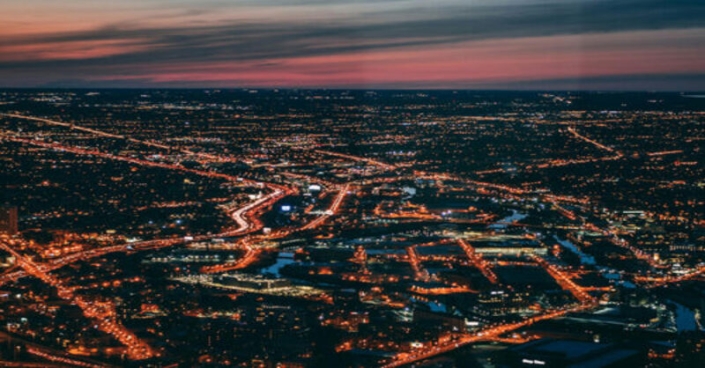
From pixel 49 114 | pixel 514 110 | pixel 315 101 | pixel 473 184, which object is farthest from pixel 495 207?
pixel 315 101

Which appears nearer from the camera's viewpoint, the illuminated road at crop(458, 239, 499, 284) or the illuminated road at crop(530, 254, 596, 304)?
the illuminated road at crop(530, 254, 596, 304)

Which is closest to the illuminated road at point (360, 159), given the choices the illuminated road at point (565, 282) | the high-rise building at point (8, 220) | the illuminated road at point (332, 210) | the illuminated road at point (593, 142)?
the illuminated road at point (332, 210)

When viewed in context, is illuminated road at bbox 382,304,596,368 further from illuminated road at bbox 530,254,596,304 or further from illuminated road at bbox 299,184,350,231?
illuminated road at bbox 299,184,350,231

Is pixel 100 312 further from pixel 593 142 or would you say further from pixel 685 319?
pixel 593 142

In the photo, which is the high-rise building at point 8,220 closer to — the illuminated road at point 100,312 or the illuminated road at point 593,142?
the illuminated road at point 100,312

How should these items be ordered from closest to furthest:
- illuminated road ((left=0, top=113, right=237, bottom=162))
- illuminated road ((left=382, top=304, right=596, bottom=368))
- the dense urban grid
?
illuminated road ((left=382, top=304, right=596, bottom=368)), the dense urban grid, illuminated road ((left=0, top=113, right=237, bottom=162))

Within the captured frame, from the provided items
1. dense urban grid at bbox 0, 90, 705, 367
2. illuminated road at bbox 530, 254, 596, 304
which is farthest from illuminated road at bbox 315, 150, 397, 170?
illuminated road at bbox 530, 254, 596, 304
